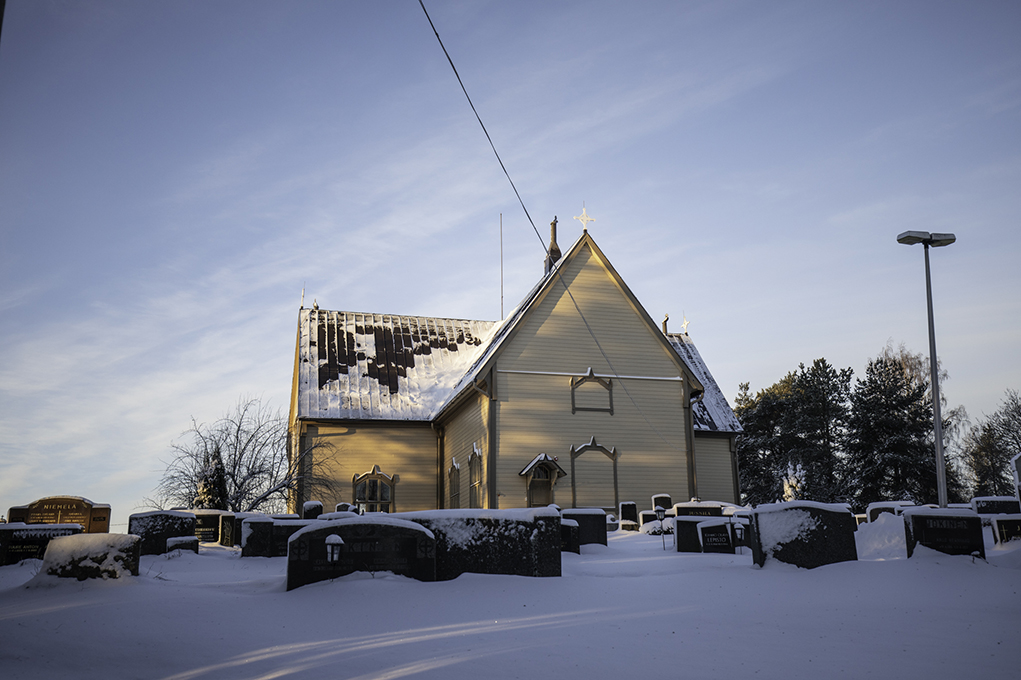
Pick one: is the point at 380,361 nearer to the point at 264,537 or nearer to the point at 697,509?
the point at 697,509

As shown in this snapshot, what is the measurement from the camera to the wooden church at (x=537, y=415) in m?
24.1

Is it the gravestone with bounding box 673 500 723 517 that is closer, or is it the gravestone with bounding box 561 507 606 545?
the gravestone with bounding box 561 507 606 545

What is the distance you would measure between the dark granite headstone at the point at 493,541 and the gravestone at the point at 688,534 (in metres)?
5.13

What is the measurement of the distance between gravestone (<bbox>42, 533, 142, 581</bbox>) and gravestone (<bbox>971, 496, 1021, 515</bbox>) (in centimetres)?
1940

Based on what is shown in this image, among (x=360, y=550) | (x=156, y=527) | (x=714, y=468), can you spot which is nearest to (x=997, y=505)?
(x=714, y=468)

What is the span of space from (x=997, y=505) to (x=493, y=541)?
53.2ft

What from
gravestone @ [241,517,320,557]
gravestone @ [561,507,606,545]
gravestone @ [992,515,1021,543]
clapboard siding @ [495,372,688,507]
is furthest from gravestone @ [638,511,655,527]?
gravestone @ [241,517,320,557]

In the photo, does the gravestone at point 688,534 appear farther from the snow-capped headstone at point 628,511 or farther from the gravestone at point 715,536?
the snow-capped headstone at point 628,511

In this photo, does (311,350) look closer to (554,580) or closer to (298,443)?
(298,443)

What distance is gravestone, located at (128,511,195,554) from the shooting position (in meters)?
15.1

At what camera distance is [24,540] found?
1338cm

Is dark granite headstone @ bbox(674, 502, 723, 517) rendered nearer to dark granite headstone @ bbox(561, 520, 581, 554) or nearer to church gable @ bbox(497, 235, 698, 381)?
dark granite headstone @ bbox(561, 520, 581, 554)

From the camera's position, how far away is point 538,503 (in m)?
23.7

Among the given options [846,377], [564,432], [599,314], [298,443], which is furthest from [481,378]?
[846,377]
